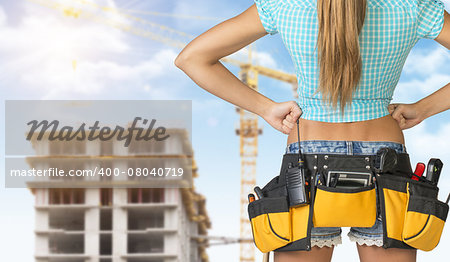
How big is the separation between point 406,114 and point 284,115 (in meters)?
0.40

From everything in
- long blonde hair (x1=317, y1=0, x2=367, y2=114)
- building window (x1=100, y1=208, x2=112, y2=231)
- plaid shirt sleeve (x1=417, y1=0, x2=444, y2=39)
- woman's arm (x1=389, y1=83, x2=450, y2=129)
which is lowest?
building window (x1=100, y1=208, x2=112, y2=231)

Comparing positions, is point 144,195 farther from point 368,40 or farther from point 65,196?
point 368,40

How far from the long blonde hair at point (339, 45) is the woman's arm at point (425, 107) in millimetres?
337

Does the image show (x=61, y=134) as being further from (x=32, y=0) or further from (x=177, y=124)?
(x=32, y=0)

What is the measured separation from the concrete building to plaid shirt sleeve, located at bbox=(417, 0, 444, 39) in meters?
26.2

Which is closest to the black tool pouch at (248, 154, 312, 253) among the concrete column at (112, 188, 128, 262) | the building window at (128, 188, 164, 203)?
the concrete column at (112, 188, 128, 262)

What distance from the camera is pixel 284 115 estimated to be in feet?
5.91

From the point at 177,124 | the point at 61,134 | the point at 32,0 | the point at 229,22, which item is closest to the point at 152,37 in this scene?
the point at 32,0

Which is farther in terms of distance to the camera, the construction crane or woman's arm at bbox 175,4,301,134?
the construction crane

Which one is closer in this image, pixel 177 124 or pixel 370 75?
pixel 370 75

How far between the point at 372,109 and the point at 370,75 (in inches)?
4.2

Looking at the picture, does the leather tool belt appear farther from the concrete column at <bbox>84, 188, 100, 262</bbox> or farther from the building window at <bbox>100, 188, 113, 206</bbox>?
the building window at <bbox>100, 188, 113, 206</bbox>

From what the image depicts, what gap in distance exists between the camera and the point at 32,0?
33438 mm

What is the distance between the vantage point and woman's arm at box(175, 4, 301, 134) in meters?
1.73
